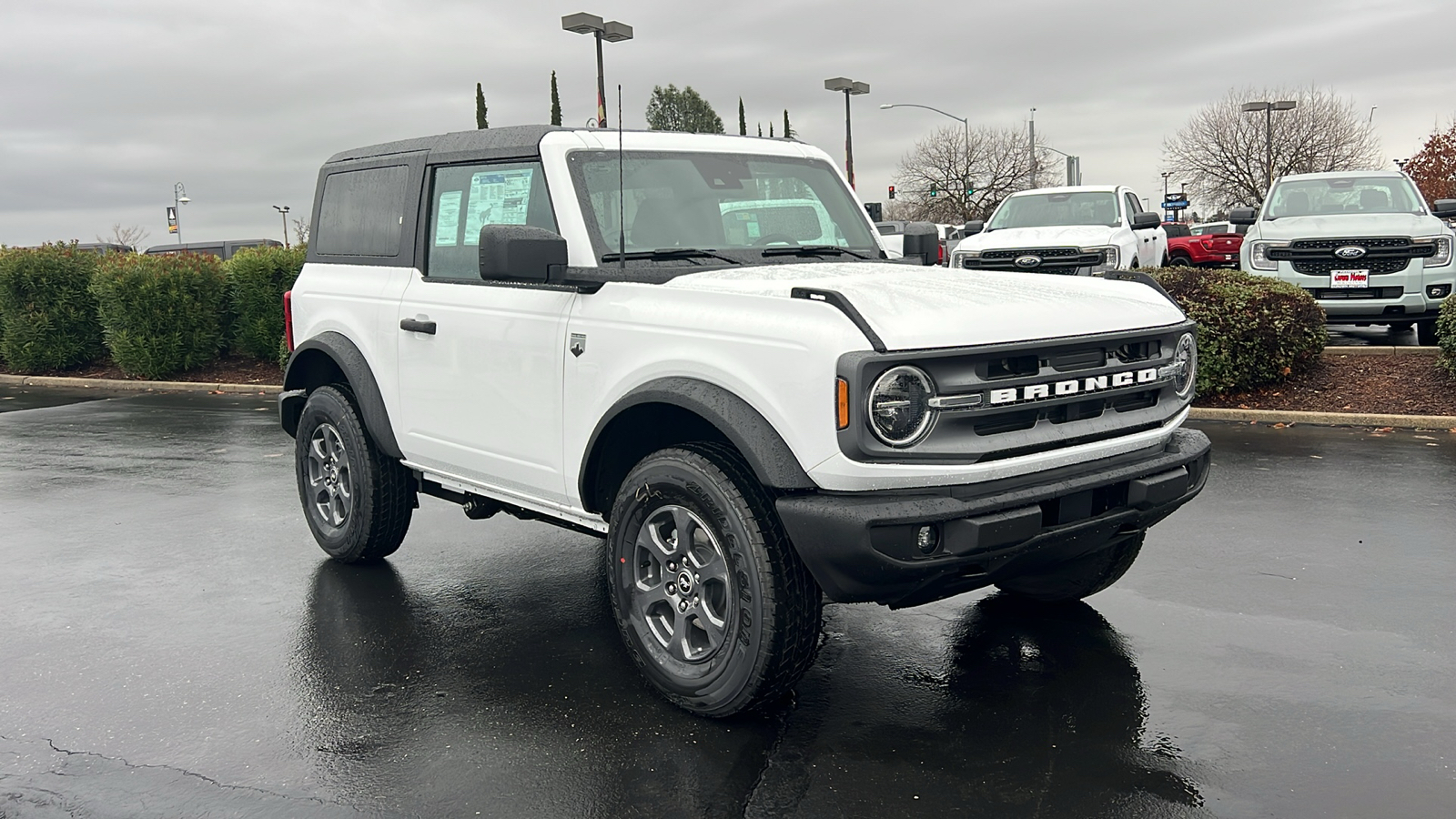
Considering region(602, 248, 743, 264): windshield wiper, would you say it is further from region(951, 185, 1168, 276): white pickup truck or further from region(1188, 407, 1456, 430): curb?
region(951, 185, 1168, 276): white pickup truck

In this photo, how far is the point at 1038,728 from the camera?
160 inches

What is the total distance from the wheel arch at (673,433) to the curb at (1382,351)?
33.4 feet

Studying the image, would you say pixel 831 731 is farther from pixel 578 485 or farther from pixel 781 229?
pixel 781 229

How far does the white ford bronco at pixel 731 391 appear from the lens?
12.0ft

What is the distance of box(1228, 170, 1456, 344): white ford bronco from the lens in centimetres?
1295

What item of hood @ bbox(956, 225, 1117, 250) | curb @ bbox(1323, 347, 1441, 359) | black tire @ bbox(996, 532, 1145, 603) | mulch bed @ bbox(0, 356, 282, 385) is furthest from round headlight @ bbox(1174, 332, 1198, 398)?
mulch bed @ bbox(0, 356, 282, 385)

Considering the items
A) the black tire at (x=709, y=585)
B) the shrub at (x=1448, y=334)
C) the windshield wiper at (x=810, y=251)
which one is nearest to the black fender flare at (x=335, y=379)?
the black tire at (x=709, y=585)

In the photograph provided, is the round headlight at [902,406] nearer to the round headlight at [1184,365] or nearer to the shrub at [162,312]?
the round headlight at [1184,365]

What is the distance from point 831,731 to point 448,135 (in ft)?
10.6

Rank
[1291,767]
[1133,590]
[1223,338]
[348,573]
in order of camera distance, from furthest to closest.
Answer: [1223,338] < [348,573] < [1133,590] < [1291,767]

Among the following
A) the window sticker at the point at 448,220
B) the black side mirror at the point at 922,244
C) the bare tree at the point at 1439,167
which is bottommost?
the black side mirror at the point at 922,244

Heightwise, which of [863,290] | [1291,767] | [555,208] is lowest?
[1291,767]

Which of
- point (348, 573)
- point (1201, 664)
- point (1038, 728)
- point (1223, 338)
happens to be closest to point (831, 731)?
point (1038, 728)

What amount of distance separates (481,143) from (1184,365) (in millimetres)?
3086
